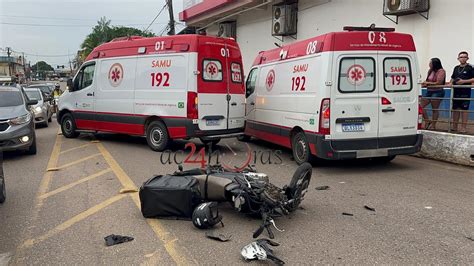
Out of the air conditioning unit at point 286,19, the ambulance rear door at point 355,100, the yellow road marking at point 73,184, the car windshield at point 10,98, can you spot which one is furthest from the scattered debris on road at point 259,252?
the air conditioning unit at point 286,19

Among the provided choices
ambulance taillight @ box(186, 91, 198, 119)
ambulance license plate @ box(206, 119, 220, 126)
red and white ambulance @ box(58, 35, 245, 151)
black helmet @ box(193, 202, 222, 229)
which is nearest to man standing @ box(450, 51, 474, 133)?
red and white ambulance @ box(58, 35, 245, 151)

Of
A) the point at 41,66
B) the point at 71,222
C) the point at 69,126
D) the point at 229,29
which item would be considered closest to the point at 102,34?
the point at 229,29

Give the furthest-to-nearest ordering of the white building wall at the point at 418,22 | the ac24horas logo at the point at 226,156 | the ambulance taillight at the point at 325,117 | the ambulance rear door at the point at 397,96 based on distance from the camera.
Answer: the white building wall at the point at 418,22, the ac24horas logo at the point at 226,156, the ambulance rear door at the point at 397,96, the ambulance taillight at the point at 325,117

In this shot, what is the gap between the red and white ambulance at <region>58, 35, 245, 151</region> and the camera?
9461mm

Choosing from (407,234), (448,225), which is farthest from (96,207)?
(448,225)

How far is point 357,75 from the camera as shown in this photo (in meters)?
7.45

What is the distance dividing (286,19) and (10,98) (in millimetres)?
11480

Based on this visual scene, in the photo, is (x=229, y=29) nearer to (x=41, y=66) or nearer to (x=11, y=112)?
(x=11, y=112)

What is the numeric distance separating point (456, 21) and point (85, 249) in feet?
35.0

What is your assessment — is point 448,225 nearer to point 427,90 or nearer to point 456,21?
point 427,90

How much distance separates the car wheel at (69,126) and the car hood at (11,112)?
9.23 feet

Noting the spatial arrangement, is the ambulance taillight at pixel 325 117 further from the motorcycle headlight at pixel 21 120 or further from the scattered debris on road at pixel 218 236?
the motorcycle headlight at pixel 21 120

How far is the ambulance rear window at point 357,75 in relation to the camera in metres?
7.39

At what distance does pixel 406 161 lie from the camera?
882 cm
